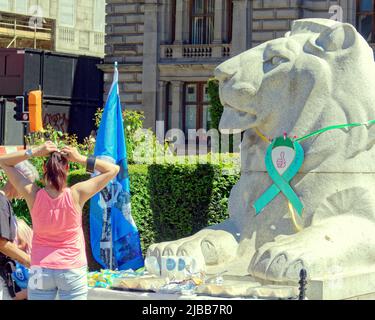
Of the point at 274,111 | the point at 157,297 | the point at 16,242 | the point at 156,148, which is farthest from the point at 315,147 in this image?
the point at 156,148

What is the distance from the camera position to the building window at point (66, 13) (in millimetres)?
52375

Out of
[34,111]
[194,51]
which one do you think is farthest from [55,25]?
[34,111]

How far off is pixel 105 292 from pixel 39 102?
18646 millimetres

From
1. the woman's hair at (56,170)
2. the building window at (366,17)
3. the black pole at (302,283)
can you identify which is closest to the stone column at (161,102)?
the building window at (366,17)

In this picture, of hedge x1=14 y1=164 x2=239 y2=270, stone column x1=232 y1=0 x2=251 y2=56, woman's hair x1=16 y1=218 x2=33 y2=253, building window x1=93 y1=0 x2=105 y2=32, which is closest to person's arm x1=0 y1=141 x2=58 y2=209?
woman's hair x1=16 y1=218 x2=33 y2=253

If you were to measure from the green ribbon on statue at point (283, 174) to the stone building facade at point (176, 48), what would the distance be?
25.6 metres

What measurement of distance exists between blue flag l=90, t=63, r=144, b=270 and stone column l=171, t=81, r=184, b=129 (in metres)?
24.6

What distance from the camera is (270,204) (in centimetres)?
985

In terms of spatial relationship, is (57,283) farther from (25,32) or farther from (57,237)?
(25,32)

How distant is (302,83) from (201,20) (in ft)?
92.6

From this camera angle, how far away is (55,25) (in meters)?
51.3

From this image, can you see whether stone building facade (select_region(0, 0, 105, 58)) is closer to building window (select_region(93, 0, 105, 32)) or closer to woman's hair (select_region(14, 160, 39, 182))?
building window (select_region(93, 0, 105, 32))

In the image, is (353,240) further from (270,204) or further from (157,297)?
(157,297)

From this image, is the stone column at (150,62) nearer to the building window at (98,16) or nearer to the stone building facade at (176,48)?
the stone building facade at (176,48)
